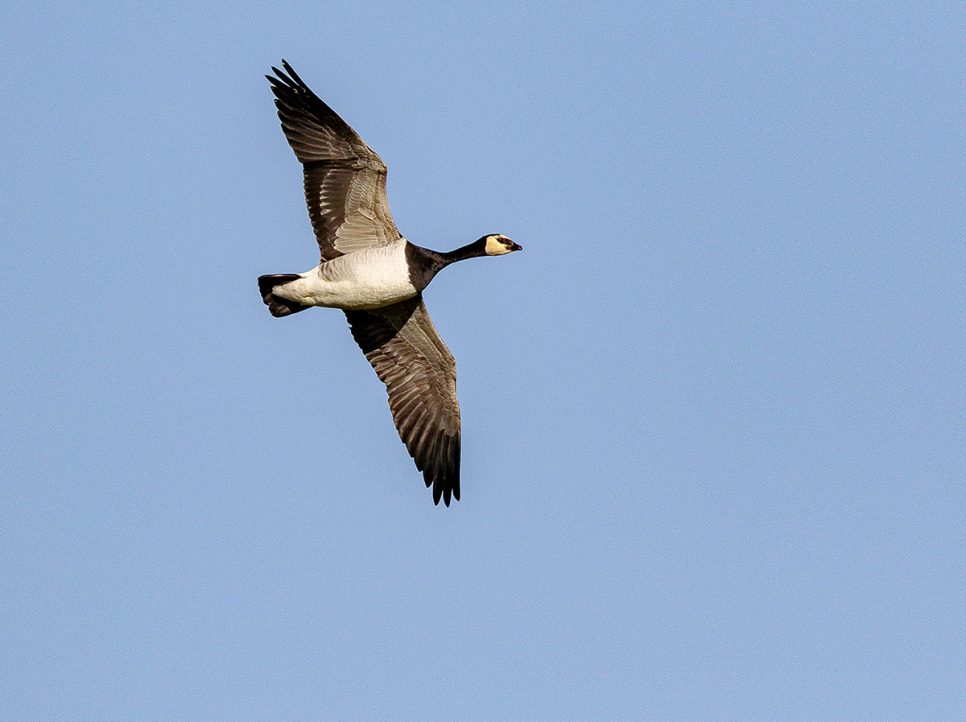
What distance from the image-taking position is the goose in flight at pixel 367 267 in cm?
1586

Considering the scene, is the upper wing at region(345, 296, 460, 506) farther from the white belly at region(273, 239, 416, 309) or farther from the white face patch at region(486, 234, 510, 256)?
the white face patch at region(486, 234, 510, 256)

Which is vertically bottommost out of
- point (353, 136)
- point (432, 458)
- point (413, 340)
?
point (432, 458)

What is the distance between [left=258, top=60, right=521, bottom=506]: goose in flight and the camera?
52.0 feet

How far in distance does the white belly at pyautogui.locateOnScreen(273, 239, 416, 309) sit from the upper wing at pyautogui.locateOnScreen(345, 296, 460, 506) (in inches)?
59.8

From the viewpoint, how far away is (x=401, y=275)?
16297mm

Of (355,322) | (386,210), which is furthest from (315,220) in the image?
(355,322)

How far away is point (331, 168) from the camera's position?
16.0m

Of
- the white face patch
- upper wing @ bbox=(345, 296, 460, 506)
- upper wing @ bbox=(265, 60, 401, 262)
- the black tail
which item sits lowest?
upper wing @ bbox=(345, 296, 460, 506)

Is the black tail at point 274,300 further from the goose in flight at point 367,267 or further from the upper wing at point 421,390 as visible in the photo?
the upper wing at point 421,390

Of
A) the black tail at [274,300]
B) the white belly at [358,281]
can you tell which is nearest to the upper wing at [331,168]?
the white belly at [358,281]

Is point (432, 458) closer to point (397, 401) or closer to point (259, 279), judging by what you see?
point (397, 401)

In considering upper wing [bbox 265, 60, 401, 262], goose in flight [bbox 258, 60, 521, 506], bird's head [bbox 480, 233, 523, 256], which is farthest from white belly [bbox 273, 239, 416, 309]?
bird's head [bbox 480, 233, 523, 256]

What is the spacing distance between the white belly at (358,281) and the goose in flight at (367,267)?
0.05 ft

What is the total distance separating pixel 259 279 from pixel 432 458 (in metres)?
3.94
